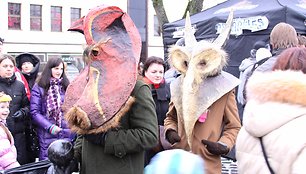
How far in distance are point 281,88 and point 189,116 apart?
1.24 metres

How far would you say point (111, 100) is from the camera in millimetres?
2545

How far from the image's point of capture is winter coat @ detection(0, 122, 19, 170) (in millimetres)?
3809

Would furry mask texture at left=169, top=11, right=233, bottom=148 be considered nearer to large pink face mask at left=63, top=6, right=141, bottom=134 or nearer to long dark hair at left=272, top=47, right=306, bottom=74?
large pink face mask at left=63, top=6, right=141, bottom=134

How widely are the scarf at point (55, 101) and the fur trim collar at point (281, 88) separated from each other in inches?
114

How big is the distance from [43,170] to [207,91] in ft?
4.17

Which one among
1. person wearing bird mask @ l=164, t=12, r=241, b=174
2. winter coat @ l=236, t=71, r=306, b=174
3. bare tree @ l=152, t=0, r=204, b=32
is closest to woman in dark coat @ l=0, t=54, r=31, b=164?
person wearing bird mask @ l=164, t=12, r=241, b=174

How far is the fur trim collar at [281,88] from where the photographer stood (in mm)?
2061

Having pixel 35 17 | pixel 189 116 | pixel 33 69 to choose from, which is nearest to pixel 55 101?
pixel 33 69

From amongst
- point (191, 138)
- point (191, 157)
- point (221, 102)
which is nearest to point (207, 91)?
point (221, 102)

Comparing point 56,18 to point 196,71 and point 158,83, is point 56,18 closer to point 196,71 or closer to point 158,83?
point 158,83

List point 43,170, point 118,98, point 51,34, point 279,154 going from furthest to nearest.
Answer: point 51,34 → point 43,170 → point 118,98 → point 279,154

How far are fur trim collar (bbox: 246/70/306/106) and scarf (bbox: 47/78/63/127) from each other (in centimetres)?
290

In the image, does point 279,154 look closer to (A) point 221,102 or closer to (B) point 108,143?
(B) point 108,143

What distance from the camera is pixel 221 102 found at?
130 inches
